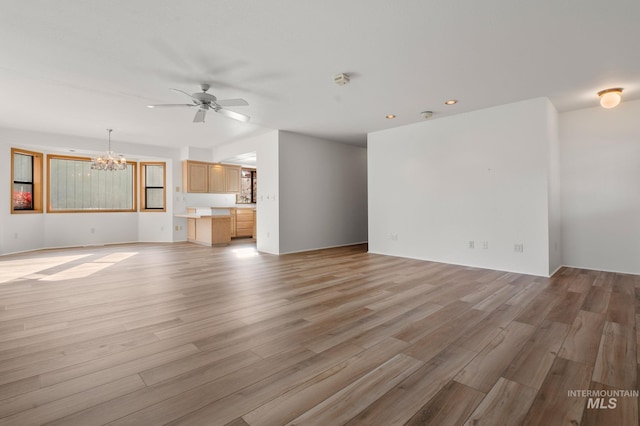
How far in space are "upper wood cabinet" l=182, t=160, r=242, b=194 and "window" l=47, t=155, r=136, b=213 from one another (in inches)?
64.9

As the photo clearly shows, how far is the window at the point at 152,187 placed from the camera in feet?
27.9

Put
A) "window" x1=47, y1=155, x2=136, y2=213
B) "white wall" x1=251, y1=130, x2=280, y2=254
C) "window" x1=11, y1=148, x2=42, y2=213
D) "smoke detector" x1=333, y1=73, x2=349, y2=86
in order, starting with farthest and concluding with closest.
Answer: "window" x1=47, y1=155, x2=136, y2=213 → "window" x1=11, y1=148, x2=42, y2=213 → "white wall" x1=251, y1=130, x2=280, y2=254 → "smoke detector" x1=333, y1=73, x2=349, y2=86

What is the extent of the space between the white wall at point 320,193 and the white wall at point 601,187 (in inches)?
165

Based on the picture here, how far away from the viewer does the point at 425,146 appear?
5492mm

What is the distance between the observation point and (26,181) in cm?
686

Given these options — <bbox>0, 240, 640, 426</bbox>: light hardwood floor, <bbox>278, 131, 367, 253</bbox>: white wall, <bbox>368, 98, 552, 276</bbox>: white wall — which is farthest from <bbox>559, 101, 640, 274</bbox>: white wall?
<bbox>278, 131, 367, 253</bbox>: white wall

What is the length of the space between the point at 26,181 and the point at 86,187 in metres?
1.16

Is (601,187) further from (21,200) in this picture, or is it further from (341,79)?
(21,200)

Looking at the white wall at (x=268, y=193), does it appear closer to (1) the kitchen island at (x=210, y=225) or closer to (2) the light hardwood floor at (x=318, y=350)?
(1) the kitchen island at (x=210, y=225)

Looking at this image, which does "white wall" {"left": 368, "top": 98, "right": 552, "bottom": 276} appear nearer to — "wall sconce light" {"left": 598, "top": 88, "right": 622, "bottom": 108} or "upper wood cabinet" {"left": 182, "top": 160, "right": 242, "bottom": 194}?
"wall sconce light" {"left": 598, "top": 88, "right": 622, "bottom": 108}

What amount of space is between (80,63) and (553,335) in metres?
5.05

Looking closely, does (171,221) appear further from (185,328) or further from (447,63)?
(447,63)

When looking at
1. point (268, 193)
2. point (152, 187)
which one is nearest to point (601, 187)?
point (268, 193)

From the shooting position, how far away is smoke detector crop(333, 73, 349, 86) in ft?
11.4
